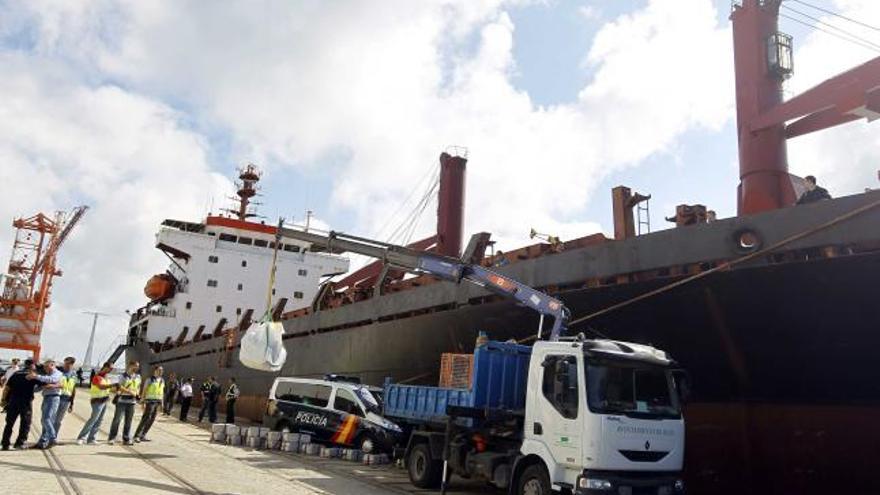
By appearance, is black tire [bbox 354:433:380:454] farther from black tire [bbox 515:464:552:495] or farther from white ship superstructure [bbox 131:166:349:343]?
white ship superstructure [bbox 131:166:349:343]

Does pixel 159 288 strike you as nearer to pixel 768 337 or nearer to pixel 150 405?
pixel 150 405

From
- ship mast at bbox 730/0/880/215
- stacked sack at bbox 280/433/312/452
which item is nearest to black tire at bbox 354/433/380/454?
stacked sack at bbox 280/433/312/452

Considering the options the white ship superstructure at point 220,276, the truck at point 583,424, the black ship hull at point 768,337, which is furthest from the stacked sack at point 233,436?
the white ship superstructure at point 220,276

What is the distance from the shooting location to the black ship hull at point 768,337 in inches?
285

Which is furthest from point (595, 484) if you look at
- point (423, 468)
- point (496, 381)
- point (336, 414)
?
point (336, 414)

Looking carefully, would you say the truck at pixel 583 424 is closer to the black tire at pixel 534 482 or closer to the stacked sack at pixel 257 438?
the black tire at pixel 534 482

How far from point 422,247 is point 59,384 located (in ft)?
31.2

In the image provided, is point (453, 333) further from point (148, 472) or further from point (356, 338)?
point (148, 472)

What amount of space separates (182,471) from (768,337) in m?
7.92

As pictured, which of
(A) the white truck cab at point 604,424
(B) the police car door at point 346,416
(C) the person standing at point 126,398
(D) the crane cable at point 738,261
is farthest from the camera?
(B) the police car door at point 346,416

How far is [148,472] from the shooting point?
875 cm

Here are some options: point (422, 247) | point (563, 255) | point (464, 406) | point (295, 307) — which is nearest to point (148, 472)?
point (464, 406)

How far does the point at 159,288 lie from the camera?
32.6 metres

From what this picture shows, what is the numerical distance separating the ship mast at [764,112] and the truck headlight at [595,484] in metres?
6.18
